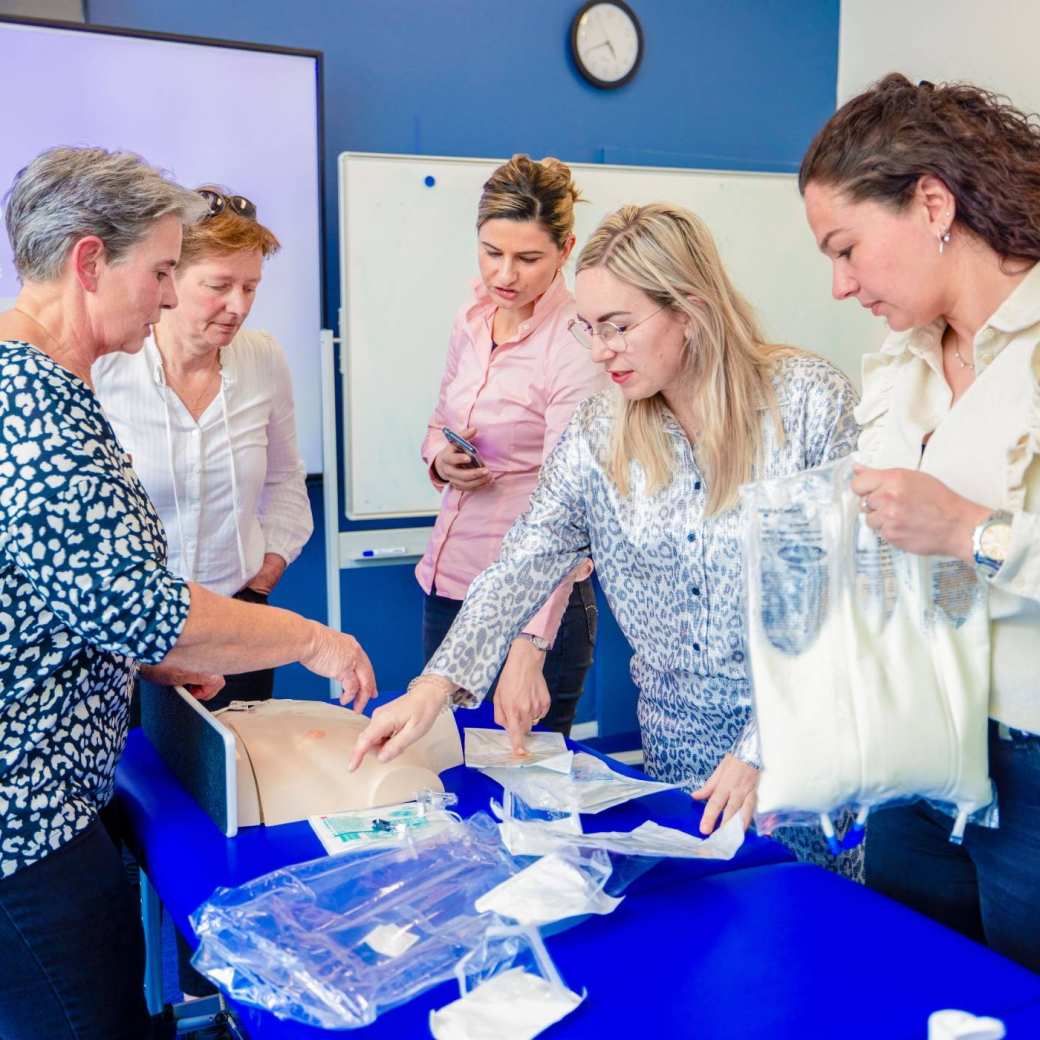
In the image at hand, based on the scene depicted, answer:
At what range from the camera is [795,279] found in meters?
3.96

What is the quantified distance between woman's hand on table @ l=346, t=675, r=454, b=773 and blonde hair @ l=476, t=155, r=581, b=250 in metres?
1.14

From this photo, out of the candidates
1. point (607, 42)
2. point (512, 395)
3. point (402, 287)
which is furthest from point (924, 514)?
point (607, 42)

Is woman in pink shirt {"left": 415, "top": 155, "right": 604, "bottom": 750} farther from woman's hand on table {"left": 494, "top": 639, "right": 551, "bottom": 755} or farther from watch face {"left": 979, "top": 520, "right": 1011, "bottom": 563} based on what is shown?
watch face {"left": 979, "top": 520, "right": 1011, "bottom": 563}

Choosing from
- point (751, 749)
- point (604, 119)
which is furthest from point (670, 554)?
point (604, 119)

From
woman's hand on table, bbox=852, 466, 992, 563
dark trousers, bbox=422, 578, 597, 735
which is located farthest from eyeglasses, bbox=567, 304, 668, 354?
dark trousers, bbox=422, 578, 597, 735

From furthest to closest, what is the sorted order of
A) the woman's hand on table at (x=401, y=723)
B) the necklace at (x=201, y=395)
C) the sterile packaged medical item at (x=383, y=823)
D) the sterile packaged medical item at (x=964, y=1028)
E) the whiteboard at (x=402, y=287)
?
the whiteboard at (x=402, y=287), the necklace at (x=201, y=395), the woman's hand on table at (x=401, y=723), the sterile packaged medical item at (x=383, y=823), the sterile packaged medical item at (x=964, y=1028)

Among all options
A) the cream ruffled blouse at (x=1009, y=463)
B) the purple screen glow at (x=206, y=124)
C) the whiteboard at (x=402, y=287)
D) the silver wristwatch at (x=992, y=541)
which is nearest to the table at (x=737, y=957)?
the cream ruffled blouse at (x=1009, y=463)

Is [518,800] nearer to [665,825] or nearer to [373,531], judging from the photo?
[665,825]

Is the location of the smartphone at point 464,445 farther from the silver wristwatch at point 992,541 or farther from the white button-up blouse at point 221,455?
the silver wristwatch at point 992,541

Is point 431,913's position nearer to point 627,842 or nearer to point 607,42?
point 627,842

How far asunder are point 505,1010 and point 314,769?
558 millimetres

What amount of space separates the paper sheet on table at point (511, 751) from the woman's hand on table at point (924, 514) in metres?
0.64

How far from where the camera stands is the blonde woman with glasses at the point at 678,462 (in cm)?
158

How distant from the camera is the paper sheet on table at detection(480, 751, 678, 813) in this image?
1442 millimetres
